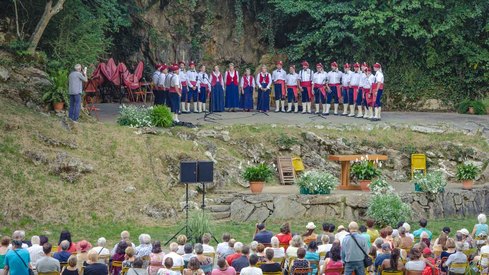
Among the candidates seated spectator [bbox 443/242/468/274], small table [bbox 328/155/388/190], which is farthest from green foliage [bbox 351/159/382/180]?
seated spectator [bbox 443/242/468/274]

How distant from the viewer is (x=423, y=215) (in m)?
26.1

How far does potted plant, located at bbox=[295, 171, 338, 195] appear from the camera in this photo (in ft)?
83.7

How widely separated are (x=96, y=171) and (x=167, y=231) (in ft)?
8.78

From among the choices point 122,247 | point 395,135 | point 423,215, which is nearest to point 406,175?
point 395,135

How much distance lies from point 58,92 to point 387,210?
→ 27.6 ft

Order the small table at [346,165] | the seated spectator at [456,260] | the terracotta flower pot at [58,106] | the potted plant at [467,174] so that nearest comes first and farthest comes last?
the seated spectator at [456,260], the small table at [346,165], the terracotta flower pot at [58,106], the potted plant at [467,174]

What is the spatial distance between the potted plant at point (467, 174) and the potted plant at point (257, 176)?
4.97m

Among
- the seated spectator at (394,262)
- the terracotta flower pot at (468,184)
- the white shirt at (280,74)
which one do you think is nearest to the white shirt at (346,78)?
the white shirt at (280,74)

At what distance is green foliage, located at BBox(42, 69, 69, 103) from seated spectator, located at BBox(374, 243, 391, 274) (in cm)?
1170

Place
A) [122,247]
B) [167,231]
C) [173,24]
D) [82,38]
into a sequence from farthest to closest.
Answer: [173,24]
[82,38]
[167,231]
[122,247]

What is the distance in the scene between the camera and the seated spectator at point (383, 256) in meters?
17.3

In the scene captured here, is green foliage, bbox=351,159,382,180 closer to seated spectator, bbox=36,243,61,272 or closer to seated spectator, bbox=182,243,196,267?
seated spectator, bbox=182,243,196,267

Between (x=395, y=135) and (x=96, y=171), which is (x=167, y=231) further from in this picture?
(x=395, y=135)

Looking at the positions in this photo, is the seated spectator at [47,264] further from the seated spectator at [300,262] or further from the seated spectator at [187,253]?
the seated spectator at [300,262]
